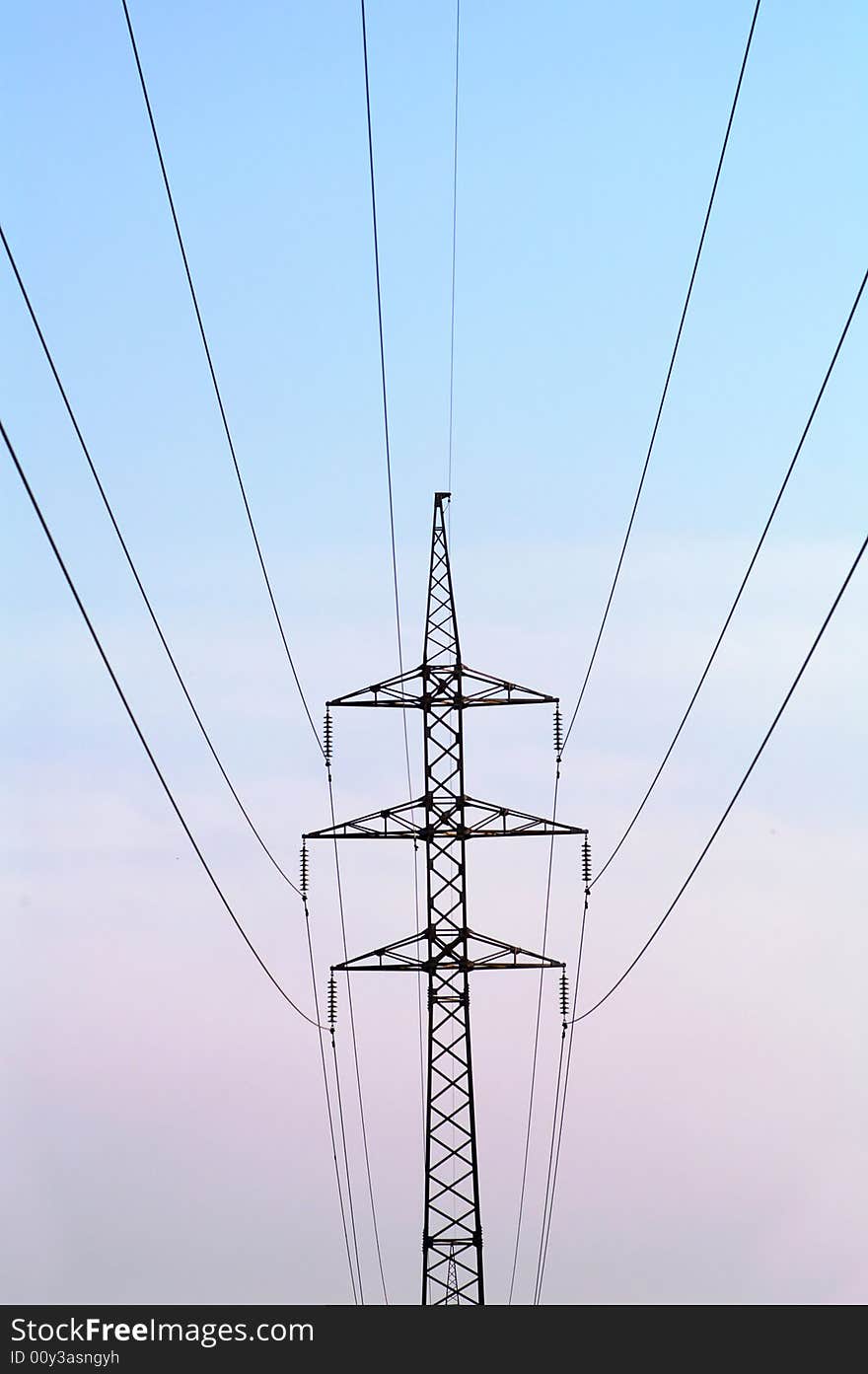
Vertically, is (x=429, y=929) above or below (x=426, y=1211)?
above

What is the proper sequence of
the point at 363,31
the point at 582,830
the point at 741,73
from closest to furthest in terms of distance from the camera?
the point at 741,73, the point at 363,31, the point at 582,830

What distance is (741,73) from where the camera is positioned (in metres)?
19.3

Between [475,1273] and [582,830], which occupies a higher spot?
[582,830]

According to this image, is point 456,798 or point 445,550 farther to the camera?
point 445,550

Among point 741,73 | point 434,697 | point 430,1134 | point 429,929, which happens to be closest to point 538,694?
point 434,697

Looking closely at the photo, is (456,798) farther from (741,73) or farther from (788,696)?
(741,73)

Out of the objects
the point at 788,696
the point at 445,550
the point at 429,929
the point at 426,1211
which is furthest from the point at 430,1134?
the point at 788,696

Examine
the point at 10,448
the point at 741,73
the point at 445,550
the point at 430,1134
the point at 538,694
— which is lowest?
the point at 10,448

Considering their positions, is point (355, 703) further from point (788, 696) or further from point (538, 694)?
point (788, 696)

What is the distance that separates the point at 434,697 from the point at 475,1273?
28.4ft

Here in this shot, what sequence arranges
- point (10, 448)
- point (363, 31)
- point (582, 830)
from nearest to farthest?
1. point (10, 448)
2. point (363, 31)
3. point (582, 830)

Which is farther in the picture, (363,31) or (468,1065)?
(468,1065)

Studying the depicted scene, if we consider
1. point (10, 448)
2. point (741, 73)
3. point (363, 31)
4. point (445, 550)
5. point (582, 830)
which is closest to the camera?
point (10, 448)

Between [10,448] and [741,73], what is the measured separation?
823cm
